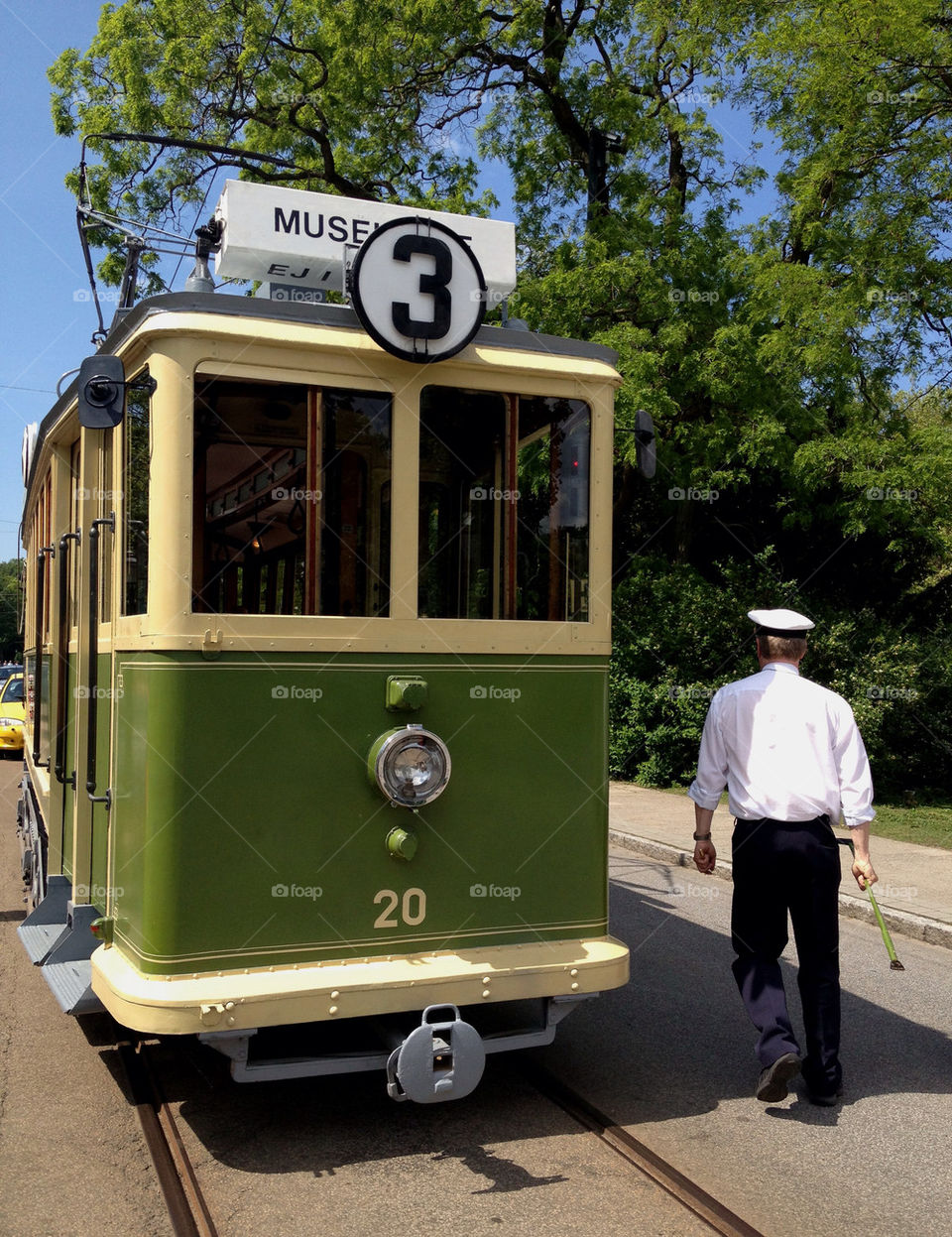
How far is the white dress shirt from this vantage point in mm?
4508

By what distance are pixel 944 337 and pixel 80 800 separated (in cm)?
1206

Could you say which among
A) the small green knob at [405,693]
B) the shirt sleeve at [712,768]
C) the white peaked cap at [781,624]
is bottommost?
the shirt sleeve at [712,768]

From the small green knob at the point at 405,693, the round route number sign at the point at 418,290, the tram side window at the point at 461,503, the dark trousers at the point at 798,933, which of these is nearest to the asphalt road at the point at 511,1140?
the dark trousers at the point at 798,933

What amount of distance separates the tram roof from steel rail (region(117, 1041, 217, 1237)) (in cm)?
295

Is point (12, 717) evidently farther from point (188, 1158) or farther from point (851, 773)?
point (851, 773)

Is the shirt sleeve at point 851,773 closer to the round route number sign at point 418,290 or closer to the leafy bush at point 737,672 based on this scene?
the round route number sign at point 418,290

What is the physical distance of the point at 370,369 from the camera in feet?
13.9

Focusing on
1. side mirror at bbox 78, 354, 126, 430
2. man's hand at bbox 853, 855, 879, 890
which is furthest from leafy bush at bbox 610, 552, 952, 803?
side mirror at bbox 78, 354, 126, 430

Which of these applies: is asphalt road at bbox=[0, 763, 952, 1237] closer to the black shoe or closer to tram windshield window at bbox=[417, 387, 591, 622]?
the black shoe

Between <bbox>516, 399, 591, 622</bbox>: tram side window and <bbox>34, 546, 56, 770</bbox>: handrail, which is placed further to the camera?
<bbox>34, 546, 56, 770</bbox>: handrail

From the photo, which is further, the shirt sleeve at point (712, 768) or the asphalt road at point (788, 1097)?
the shirt sleeve at point (712, 768)

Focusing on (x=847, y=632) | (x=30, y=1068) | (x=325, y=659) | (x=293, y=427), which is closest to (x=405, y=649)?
(x=325, y=659)

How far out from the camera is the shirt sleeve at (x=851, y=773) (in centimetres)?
449

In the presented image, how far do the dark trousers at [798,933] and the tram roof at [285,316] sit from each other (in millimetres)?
2059
